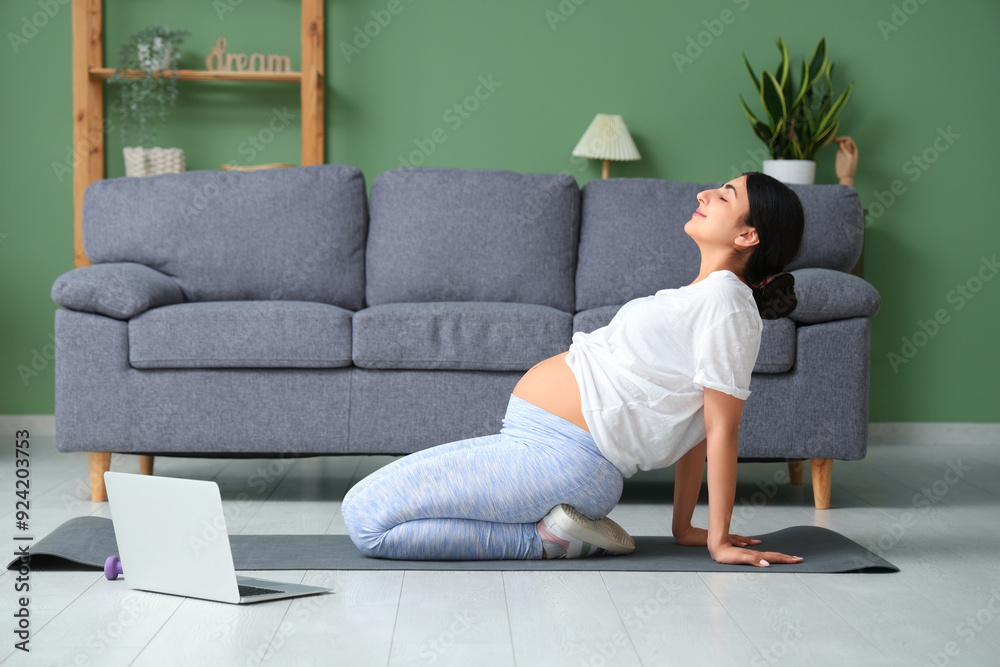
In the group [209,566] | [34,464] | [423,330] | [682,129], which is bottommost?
[34,464]

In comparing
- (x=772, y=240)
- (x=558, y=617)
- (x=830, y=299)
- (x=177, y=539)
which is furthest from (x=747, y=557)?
(x=177, y=539)

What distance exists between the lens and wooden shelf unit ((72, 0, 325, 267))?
3393 mm

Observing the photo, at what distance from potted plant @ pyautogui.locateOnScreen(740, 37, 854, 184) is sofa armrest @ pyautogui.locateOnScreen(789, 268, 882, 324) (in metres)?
1.11

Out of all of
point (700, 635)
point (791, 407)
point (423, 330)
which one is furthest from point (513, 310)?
point (700, 635)

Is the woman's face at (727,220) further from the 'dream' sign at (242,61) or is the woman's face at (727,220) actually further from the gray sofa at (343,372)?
the 'dream' sign at (242,61)

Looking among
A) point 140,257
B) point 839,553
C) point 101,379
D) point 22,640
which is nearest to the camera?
point 22,640

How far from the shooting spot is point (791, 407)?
92.6 inches

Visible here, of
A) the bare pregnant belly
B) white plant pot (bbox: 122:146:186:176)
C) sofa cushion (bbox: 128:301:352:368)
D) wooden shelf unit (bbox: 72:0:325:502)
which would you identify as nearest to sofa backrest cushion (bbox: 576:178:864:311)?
sofa cushion (bbox: 128:301:352:368)

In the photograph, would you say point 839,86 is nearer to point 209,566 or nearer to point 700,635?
point 700,635

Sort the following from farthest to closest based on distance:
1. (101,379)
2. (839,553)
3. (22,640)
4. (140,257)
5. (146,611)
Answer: (140,257) < (101,379) < (839,553) < (146,611) < (22,640)

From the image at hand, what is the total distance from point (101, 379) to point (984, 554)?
2.16m

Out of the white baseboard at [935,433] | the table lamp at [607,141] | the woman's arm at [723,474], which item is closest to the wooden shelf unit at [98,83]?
the table lamp at [607,141]

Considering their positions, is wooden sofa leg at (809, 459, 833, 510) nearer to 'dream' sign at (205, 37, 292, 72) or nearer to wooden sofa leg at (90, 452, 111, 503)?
wooden sofa leg at (90, 452, 111, 503)

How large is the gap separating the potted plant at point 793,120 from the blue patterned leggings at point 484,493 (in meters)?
2.05
